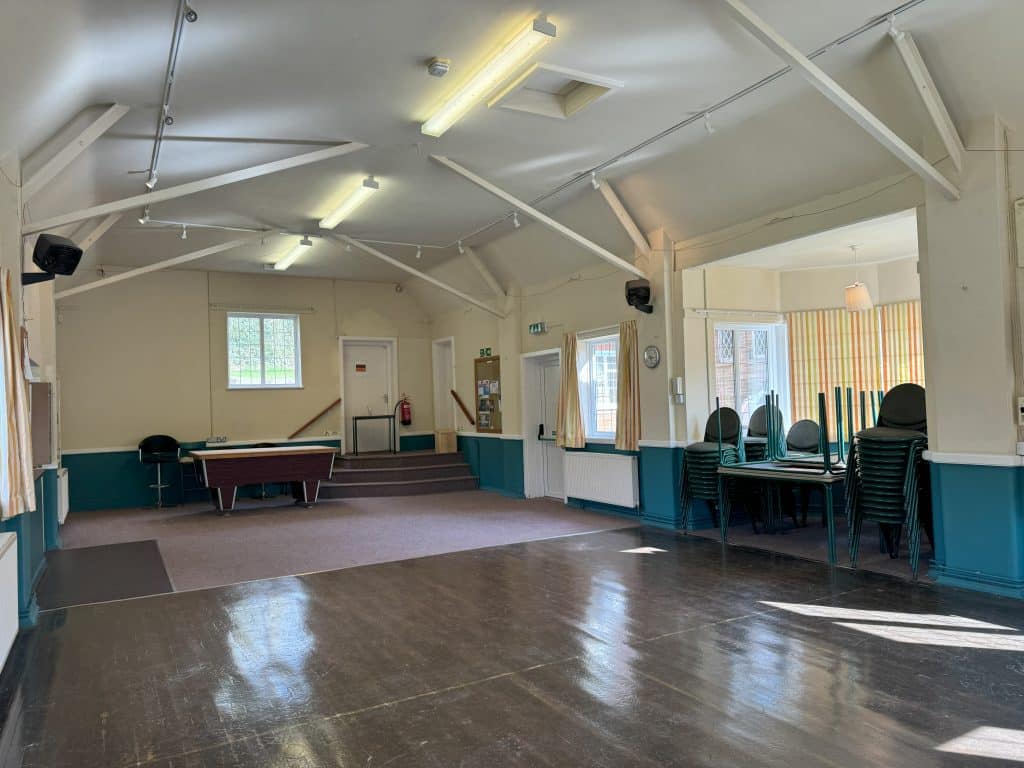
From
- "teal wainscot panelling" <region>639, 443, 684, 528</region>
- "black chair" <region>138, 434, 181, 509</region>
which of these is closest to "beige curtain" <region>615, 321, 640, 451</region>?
"teal wainscot panelling" <region>639, 443, 684, 528</region>

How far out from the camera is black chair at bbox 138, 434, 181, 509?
9500 mm

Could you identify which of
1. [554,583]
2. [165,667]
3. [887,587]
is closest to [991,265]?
[887,587]

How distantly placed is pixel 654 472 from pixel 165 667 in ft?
16.2

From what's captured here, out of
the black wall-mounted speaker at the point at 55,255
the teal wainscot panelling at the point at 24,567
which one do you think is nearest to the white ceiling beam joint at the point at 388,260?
the black wall-mounted speaker at the point at 55,255

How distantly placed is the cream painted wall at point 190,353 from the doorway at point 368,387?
0.60ft

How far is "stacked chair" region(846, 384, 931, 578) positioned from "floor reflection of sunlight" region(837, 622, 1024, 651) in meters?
1.15

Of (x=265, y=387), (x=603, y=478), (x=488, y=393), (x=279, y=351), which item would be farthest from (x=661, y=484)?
(x=279, y=351)

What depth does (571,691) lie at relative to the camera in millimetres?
3180

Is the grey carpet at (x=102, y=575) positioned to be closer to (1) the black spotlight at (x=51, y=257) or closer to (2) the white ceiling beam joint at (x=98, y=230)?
(1) the black spotlight at (x=51, y=257)

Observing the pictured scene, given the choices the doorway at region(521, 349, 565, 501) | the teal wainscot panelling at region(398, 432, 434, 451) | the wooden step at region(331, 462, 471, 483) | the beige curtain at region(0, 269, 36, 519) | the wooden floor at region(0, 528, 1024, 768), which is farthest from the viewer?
the teal wainscot panelling at region(398, 432, 434, 451)

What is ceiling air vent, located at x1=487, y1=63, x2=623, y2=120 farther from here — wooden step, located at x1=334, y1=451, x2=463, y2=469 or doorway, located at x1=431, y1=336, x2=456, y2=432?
doorway, located at x1=431, y1=336, x2=456, y2=432

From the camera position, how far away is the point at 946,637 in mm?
3740

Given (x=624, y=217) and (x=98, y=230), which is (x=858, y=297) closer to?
(x=624, y=217)

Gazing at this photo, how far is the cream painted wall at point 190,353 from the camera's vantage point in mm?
9695
